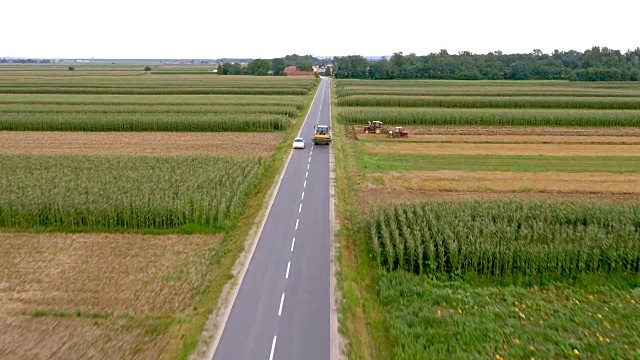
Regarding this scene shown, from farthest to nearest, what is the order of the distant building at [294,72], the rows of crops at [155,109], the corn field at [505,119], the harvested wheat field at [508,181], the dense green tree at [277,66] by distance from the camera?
the distant building at [294,72], the dense green tree at [277,66], the rows of crops at [155,109], the corn field at [505,119], the harvested wheat field at [508,181]

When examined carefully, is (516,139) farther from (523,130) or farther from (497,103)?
(497,103)


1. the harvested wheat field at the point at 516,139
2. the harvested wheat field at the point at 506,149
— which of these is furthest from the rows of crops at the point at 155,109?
the harvested wheat field at the point at 506,149

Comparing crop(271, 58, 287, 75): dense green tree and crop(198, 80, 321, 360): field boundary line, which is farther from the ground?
crop(271, 58, 287, 75): dense green tree

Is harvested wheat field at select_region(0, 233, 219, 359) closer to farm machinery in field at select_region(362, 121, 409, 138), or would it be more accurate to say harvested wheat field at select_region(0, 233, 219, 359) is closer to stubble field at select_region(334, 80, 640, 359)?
stubble field at select_region(334, 80, 640, 359)

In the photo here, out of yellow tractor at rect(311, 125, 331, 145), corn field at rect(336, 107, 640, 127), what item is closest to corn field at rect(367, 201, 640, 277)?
yellow tractor at rect(311, 125, 331, 145)

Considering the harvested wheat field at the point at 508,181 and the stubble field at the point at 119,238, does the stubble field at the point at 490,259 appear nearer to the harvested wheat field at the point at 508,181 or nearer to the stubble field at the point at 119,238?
the harvested wheat field at the point at 508,181

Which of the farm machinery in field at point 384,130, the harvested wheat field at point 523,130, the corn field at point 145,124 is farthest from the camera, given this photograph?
the corn field at point 145,124
